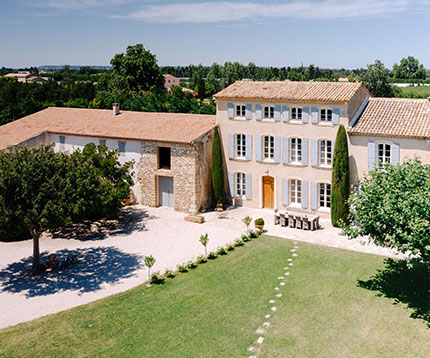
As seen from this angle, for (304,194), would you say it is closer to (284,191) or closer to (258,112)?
(284,191)

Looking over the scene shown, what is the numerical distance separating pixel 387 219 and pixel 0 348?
14.0m

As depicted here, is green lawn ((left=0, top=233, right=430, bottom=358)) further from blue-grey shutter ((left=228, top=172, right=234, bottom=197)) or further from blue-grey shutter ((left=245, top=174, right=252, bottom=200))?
blue-grey shutter ((left=228, top=172, right=234, bottom=197))

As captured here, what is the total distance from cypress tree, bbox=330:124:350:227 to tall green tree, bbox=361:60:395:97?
25.9m

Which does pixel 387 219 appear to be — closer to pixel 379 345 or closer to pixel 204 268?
pixel 379 345

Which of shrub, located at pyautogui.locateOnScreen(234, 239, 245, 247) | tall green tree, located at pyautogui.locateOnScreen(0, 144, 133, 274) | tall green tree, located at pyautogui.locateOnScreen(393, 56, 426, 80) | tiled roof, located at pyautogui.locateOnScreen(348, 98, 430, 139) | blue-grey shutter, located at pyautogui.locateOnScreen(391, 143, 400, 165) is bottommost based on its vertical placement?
shrub, located at pyautogui.locateOnScreen(234, 239, 245, 247)

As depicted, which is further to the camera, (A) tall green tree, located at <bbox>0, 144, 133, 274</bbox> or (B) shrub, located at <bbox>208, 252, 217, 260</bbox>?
(B) shrub, located at <bbox>208, 252, 217, 260</bbox>

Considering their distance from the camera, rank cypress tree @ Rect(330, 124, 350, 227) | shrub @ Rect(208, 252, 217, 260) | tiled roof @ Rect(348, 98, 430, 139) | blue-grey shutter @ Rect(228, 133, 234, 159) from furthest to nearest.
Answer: blue-grey shutter @ Rect(228, 133, 234, 159) < cypress tree @ Rect(330, 124, 350, 227) < tiled roof @ Rect(348, 98, 430, 139) < shrub @ Rect(208, 252, 217, 260)

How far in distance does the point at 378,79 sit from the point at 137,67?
40.8 metres

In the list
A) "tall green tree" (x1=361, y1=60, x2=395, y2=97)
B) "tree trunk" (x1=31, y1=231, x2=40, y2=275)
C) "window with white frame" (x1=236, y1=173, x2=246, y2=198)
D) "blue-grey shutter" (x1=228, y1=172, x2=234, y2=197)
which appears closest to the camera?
"tree trunk" (x1=31, y1=231, x2=40, y2=275)

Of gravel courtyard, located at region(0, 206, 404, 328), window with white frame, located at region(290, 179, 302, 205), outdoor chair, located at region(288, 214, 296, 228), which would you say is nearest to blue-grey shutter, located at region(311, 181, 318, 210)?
window with white frame, located at region(290, 179, 302, 205)

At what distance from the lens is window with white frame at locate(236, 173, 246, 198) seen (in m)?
30.8

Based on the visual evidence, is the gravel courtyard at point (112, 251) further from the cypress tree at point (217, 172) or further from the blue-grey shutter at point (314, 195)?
the cypress tree at point (217, 172)

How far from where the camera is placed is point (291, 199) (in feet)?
96.3

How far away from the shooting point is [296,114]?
1111 inches
